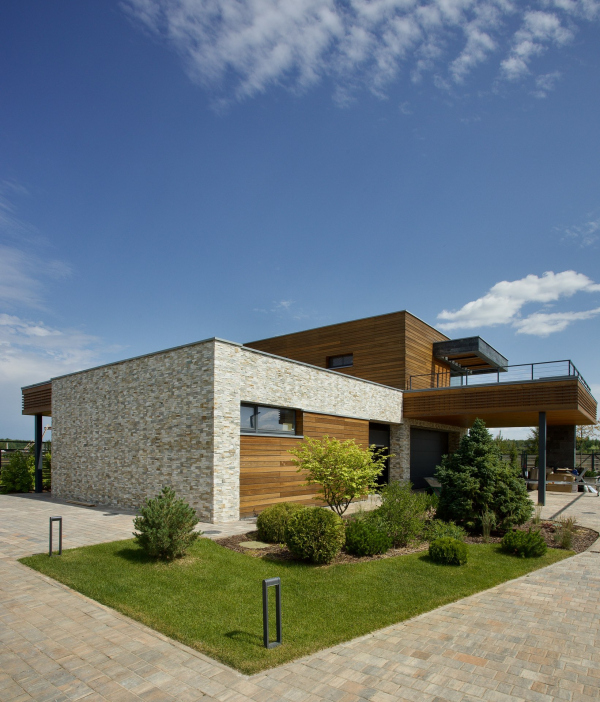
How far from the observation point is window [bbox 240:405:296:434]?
37.8 ft

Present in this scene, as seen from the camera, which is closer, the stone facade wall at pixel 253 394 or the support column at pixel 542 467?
→ the stone facade wall at pixel 253 394

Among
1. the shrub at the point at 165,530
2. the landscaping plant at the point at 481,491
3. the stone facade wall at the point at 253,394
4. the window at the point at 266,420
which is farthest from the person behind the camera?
the window at the point at 266,420

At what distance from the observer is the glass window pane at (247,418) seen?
1138cm

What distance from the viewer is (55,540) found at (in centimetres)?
819

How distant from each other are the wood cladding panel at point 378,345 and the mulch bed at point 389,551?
9.06 m

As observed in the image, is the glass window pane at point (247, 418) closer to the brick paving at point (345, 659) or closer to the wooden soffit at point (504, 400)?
the brick paving at point (345, 659)

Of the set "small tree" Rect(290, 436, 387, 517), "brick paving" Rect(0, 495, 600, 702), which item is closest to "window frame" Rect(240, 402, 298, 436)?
"small tree" Rect(290, 436, 387, 517)

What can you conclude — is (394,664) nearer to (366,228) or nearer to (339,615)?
(339,615)

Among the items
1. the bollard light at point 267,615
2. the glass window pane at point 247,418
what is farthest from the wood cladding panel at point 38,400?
the bollard light at point 267,615

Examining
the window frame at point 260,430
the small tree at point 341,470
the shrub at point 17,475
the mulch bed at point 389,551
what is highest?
the window frame at point 260,430

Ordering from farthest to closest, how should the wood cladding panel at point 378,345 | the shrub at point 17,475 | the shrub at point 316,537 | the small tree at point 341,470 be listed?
the wood cladding panel at point 378,345, the shrub at point 17,475, the small tree at point 341,470, the shrub at point 316,537

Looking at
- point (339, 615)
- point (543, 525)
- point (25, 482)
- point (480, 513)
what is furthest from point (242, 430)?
point (25, 482)

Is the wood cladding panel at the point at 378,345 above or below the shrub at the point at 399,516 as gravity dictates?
above

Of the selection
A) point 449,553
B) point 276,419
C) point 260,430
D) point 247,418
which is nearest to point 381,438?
point 276,419
